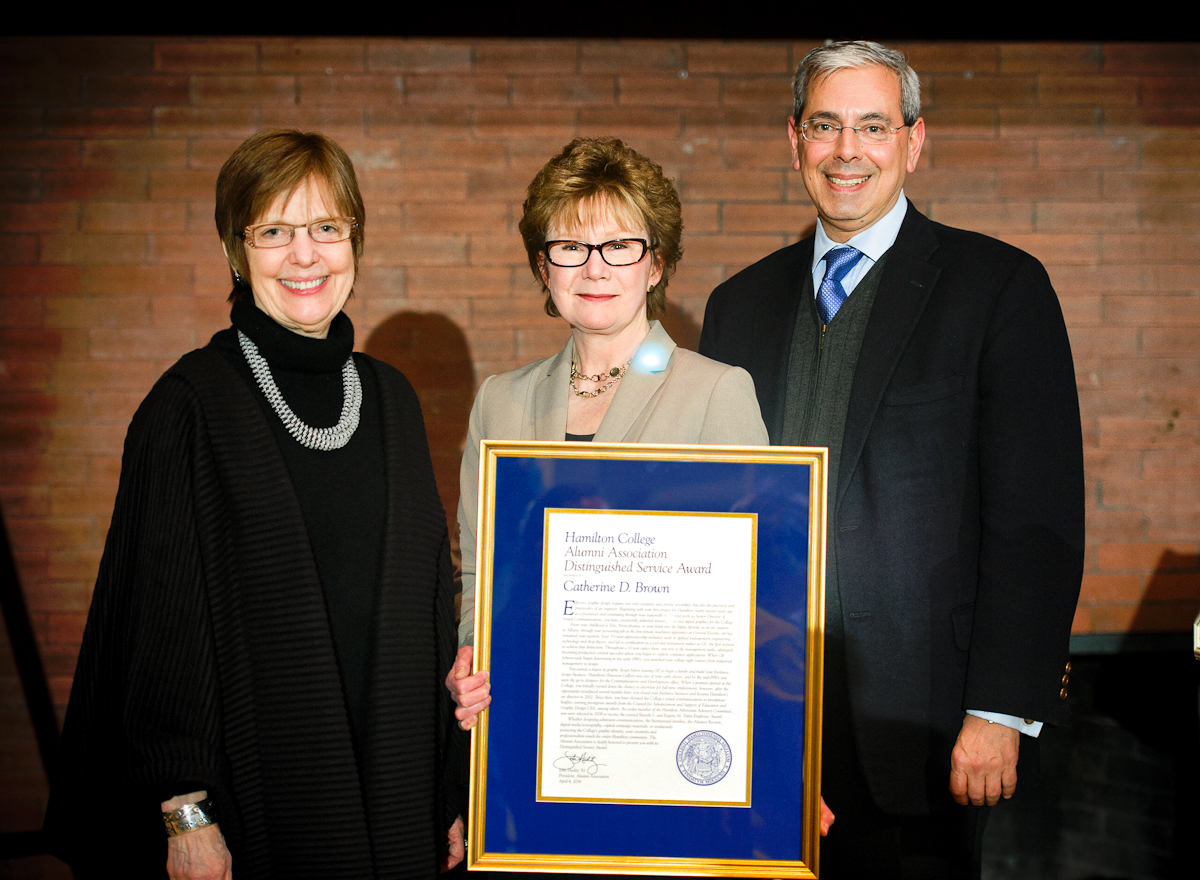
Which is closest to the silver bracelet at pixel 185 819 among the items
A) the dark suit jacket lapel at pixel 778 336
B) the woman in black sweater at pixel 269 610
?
the woman in black sweater at pixel 269 610

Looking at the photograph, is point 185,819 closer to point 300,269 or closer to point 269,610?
point 269,610

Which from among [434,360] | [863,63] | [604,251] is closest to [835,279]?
[863,63]

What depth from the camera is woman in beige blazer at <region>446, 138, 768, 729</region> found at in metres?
1.73

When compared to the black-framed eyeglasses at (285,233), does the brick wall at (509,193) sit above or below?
above

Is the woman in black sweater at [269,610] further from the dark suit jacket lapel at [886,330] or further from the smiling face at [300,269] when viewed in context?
the dark suit jacket lapel at [886,330]

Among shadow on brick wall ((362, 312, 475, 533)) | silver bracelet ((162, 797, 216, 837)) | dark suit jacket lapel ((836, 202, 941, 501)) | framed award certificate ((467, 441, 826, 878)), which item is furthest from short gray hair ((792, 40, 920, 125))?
silver bracelet ((162, 797, 216, 837))

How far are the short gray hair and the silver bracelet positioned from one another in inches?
77.7

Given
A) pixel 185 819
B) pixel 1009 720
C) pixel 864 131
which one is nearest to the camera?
pixel 185 819

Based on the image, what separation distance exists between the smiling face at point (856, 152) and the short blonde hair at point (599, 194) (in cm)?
40

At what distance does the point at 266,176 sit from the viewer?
1.62 m

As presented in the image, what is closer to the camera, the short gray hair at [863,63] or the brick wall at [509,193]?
the short gray hair at [863,63]

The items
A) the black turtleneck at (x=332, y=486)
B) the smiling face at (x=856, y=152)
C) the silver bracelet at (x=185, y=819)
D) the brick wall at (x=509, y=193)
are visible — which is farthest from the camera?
the brick wall at (x=509, y=193)

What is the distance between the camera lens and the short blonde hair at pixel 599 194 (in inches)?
70.5
